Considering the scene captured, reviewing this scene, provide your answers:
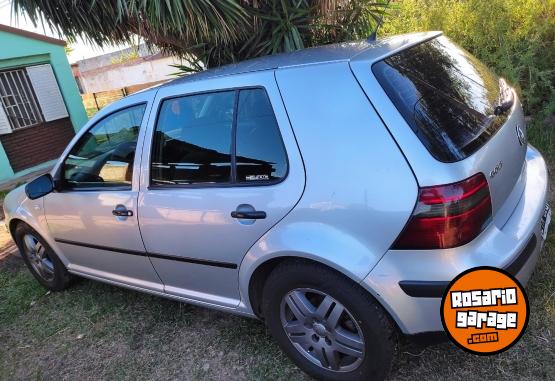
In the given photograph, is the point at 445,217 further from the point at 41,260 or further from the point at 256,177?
the point at 41,260

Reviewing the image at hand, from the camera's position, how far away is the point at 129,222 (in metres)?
2.74

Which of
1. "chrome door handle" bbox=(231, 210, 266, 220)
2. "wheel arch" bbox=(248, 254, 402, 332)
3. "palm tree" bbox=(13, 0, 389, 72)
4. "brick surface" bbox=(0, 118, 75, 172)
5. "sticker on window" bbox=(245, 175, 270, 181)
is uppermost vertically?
"palm tree" bbox=(13, 0, 389, 72)

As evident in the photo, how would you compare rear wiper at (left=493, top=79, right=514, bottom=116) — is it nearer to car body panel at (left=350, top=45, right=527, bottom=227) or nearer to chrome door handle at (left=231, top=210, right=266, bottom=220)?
car body panel at (left=350, top=45, right=527, bottom=227)

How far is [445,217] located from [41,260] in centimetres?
335

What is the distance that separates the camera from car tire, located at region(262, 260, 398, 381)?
1986mm

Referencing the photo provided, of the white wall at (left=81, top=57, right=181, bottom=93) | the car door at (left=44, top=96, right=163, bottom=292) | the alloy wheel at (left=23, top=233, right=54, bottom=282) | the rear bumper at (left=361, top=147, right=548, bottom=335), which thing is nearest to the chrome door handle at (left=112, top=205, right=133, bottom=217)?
the car door at (left=44, top=96, right=163, bottom=292)

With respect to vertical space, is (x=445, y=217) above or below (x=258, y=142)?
below

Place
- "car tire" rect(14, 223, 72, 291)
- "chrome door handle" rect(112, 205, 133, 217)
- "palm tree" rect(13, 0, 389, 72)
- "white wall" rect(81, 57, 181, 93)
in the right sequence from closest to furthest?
"chrome door handle" rect(112, 205, 133, 217)
"car tire" rect(14, 223, 72, 291)
"palm tree" rect(13, 0, 389, 72)
"white wall" rect(81, 57, 181, 93)

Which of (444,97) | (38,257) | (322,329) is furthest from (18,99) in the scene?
(444,97)

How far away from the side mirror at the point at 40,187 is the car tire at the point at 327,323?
1869 millimetres

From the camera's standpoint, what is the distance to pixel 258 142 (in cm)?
223

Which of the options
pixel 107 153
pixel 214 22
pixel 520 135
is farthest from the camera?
pixel 214 22

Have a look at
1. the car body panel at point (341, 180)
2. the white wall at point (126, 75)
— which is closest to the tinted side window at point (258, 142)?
the car body panel at point (341, 180)

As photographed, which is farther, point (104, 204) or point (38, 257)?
point (38, 257)
